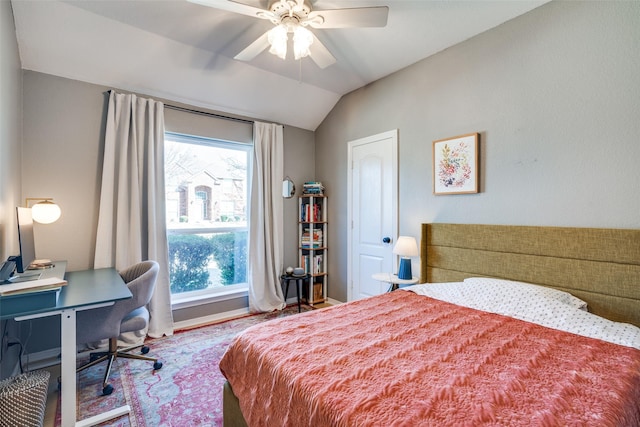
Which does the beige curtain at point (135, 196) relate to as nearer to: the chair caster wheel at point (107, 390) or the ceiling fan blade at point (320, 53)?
the chair caster wheel at point (107, 390)

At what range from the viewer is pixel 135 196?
2861 mm

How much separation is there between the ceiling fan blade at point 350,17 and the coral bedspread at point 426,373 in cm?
186

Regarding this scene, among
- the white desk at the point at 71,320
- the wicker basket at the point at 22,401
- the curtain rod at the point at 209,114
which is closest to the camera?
the wicker basket at the point at 22,401

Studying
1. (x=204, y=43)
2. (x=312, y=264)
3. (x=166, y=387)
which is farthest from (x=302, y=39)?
(x=312, y=264)

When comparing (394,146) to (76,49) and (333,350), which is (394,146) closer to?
(333,350)

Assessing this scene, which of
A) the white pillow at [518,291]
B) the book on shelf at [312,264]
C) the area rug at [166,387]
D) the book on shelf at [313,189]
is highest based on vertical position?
the book on shelf at [313,189]

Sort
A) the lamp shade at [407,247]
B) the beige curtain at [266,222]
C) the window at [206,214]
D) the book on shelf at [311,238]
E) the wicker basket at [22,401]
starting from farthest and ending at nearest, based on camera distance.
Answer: the book on shelf at [311,238], the beige curtain at [266,222], the window at [206,214], the lamp shade at [407,247], the wicker basket at [22,401]

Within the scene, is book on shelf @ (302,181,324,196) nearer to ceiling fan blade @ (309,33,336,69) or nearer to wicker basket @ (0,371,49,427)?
ceiling fan blade @ (309,33,336,69)

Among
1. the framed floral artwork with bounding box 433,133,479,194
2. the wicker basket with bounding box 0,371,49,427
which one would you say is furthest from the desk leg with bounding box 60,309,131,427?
the framed floral artwork with bounding box 433,133,479,194

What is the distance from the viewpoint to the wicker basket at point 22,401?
137cm

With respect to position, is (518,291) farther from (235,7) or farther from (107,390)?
(107,390)

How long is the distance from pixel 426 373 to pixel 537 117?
206 centimetres

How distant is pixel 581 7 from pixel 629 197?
4.29 ft

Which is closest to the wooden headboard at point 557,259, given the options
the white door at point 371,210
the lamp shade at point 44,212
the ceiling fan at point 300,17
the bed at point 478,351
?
the bed at point 478,351
